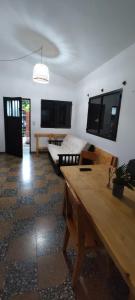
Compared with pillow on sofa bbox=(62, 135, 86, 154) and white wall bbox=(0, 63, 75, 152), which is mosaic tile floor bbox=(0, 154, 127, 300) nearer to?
pillow on sofa bbox=(62, 135, 86, 154)

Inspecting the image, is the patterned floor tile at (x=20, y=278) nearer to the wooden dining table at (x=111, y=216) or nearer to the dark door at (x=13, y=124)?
the wooden dining table at (x=111, y=216)

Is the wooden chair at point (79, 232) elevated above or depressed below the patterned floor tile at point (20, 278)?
above

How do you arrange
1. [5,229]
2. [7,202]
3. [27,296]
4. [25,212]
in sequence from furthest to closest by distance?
[7,202] < [25,212] < [5,229] < [27,296]

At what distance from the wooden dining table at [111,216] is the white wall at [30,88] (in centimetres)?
391

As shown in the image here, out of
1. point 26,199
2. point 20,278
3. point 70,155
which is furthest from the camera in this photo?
point 70,155

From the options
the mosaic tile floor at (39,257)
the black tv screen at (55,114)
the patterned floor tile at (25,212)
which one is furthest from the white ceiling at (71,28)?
the patterned floor tile at (25,212)

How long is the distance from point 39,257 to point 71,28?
3.15 meters

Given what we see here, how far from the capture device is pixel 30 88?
201 inches

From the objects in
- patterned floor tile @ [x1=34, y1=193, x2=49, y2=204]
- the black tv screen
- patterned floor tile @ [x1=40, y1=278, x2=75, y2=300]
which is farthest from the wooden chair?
the black tv screen

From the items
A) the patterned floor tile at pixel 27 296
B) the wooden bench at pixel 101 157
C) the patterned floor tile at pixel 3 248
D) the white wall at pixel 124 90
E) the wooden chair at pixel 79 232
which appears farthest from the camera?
the wooden bench at pixel 101 157

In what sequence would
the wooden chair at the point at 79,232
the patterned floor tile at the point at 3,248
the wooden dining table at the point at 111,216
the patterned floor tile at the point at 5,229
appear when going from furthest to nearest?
the patterned floor tile at the point at 5,229
the patterned floor tile at the point at 3,248
the wooden chair at the point at 79,232
the wooden dining table at the point at 111,216

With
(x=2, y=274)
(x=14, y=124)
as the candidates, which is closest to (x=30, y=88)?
(x=14, y=124)

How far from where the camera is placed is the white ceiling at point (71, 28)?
6.57 feet

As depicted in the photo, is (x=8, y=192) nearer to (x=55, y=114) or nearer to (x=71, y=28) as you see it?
(x=71, y=28)
